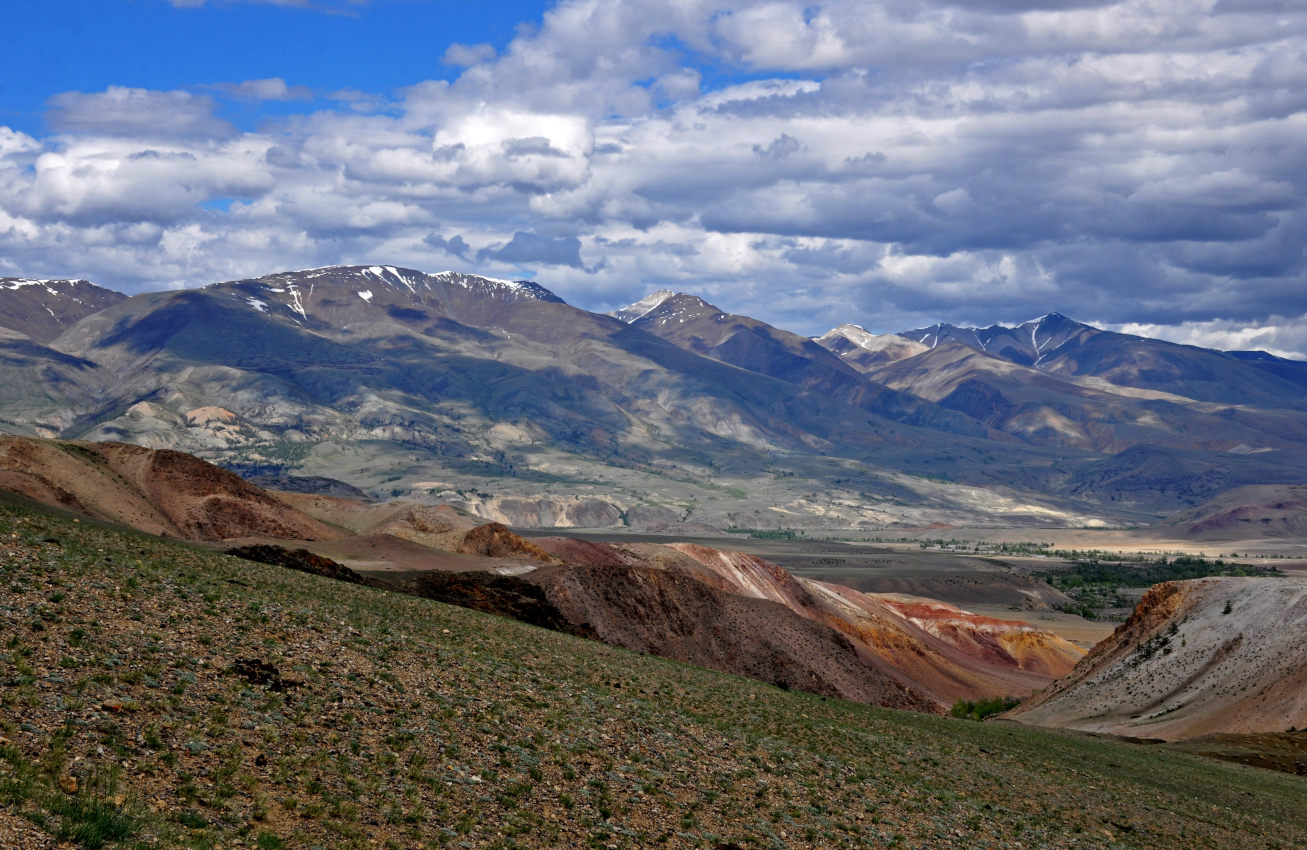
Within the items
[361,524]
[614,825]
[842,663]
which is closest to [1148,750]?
[842,663]

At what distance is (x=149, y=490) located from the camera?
86.9m

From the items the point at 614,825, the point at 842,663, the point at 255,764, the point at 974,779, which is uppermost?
the point at 255,764

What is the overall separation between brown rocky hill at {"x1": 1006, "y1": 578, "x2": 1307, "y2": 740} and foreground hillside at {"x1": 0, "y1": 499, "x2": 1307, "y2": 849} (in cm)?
2990

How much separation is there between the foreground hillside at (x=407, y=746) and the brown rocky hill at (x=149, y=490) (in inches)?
1436

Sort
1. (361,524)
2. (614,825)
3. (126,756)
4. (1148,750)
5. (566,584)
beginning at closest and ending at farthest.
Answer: (126,756)
(614,825)
(1148,750)
(566,584)
(361,524)

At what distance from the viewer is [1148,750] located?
54469mm

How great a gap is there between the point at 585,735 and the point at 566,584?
4881 cm

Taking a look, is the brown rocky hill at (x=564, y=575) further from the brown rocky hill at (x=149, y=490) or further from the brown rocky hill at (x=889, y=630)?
the brown rocky hill at (x=889, y=630)

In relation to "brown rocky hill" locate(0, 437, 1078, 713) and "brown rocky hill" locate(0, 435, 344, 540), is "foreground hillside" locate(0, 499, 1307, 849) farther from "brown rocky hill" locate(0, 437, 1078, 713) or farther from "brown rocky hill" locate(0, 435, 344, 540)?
"brown rocky hill" locate(0, 435, 344, 540)

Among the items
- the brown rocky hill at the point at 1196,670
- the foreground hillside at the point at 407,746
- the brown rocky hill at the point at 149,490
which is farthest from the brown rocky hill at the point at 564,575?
the foreground hillside at the point at 407,746

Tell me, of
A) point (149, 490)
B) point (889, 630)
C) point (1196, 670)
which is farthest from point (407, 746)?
point (889, 630)

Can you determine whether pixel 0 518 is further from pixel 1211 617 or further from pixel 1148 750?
pixel 1211 617

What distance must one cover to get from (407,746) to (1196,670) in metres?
69.9

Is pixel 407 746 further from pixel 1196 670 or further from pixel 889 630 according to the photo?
pixel 889 630
